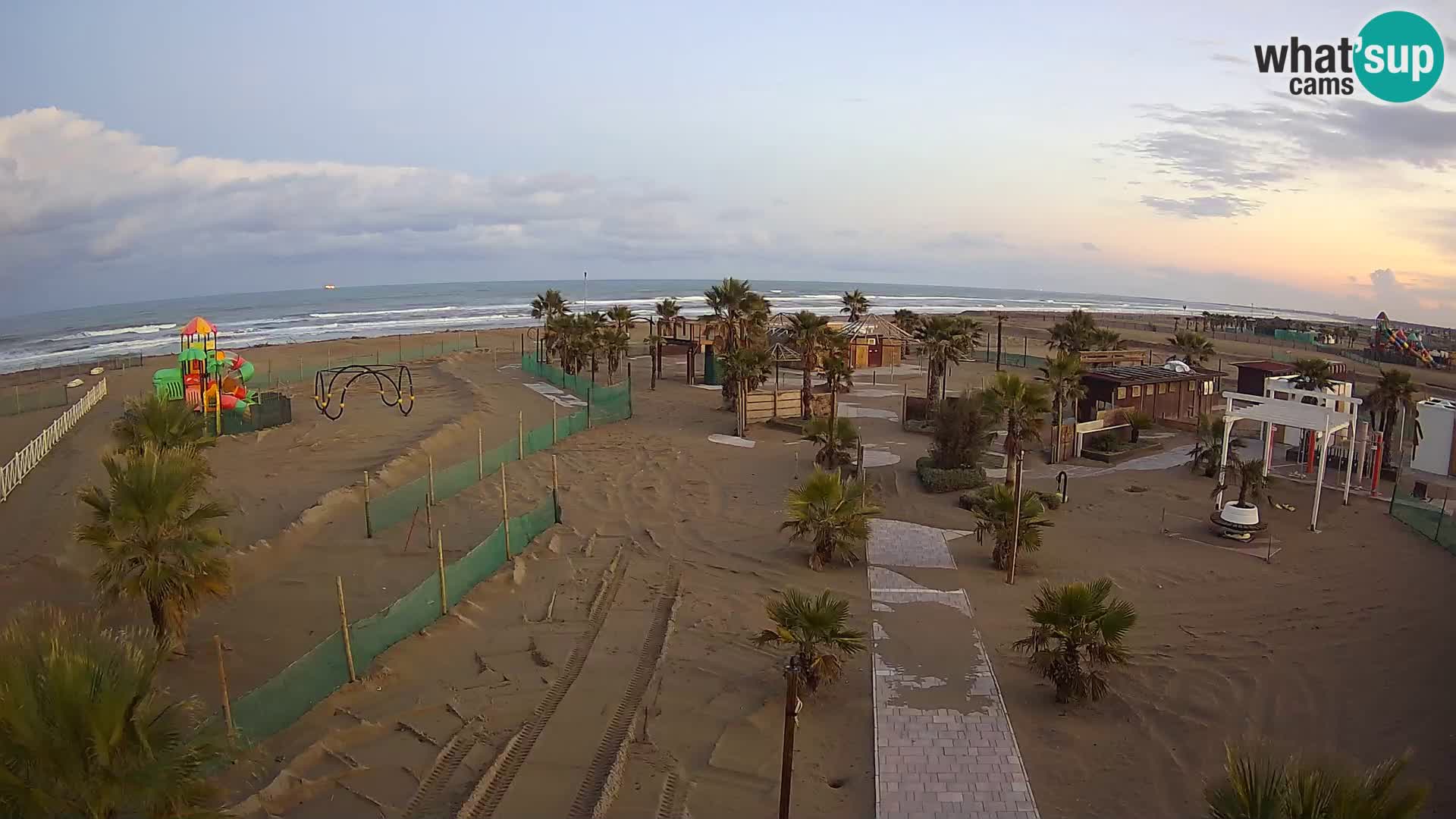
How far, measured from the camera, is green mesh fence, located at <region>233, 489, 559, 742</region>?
881cm

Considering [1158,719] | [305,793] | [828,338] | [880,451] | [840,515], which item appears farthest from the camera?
[828,338]

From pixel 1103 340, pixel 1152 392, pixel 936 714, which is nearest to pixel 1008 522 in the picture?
pixel 936 714

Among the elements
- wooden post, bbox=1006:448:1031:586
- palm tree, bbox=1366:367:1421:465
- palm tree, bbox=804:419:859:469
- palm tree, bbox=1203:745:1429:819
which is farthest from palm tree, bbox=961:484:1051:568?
palm tree, bbox=1366:367:1421:465

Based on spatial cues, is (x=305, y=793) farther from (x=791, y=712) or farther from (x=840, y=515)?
(x=840, y=515)

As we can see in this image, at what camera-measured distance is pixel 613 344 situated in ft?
128

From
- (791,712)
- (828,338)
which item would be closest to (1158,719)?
(791,712)

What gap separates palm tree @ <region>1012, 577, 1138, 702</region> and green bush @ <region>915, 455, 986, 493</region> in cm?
1006

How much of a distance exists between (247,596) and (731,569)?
7.89m

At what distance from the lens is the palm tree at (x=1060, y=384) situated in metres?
22.1

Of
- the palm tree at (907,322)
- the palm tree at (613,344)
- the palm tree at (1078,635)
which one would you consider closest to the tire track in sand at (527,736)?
the palm tree at (1078,635)

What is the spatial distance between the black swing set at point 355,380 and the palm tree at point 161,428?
9677 millimetres

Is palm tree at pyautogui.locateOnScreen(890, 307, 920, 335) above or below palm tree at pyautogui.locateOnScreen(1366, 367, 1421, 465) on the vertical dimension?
above

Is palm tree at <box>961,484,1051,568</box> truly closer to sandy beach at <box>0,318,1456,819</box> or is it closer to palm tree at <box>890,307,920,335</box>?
sandy beach at <box>0,318,1456,819</box>

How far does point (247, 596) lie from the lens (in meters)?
13.4
